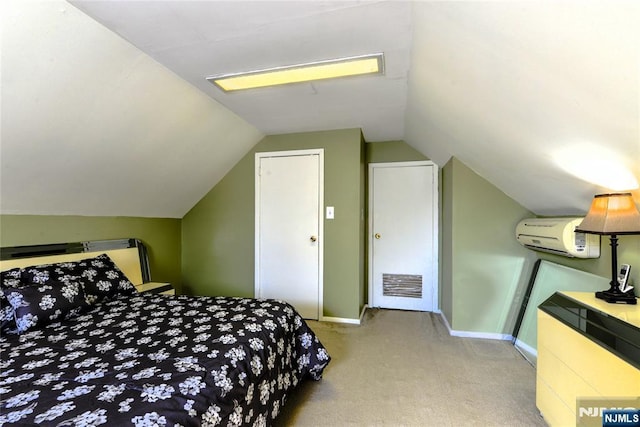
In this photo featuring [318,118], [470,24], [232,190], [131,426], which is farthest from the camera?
[232,190]

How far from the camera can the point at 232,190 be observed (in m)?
3.72

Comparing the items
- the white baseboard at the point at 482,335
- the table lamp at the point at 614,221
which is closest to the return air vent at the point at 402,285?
the white baseboard at the point at 482,335

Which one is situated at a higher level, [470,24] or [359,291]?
[470,24]

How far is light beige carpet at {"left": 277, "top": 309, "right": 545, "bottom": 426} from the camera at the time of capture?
1.75 m

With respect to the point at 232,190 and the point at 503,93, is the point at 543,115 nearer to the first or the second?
the point at 503,93

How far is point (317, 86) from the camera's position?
7.66 feet

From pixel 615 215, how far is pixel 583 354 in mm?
702

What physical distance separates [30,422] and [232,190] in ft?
9.89

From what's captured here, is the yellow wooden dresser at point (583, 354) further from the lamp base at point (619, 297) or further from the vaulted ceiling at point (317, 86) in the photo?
the vaulted ceiling at point (317, 86)

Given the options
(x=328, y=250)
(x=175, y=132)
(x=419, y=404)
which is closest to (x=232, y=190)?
(x=175, y=132)

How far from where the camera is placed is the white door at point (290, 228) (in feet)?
11.2

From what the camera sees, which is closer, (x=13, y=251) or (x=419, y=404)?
(x=419, y=404)

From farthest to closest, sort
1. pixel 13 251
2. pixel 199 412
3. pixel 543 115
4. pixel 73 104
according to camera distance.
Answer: pixel 13 251 → pixel 73 104 → pixel 543 115 → pixel 199 412

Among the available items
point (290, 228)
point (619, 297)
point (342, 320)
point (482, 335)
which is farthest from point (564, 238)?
point (290, 228)
